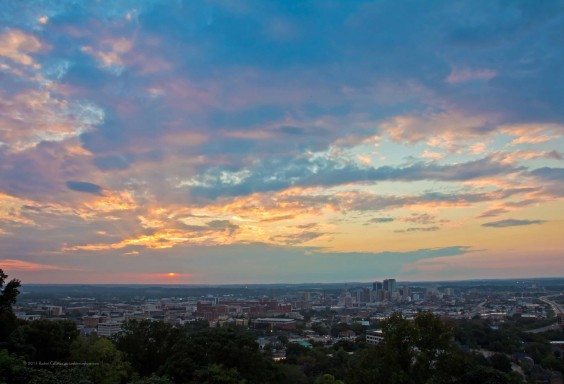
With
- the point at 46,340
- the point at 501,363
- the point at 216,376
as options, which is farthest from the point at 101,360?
the point at 501,363

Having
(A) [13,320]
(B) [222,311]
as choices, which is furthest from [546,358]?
(B) [222,311]

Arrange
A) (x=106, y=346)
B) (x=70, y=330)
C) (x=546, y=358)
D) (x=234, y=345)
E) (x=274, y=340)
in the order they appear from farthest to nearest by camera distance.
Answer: (x=274, y=340) → (x=546, y=358) → (x=70, y=330) → (x=106, y=346) → (x=234, y=345)

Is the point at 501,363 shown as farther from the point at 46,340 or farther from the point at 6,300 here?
the point at 6,300

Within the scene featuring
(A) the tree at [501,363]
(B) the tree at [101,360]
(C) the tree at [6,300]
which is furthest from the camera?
(A) the tree at [501,363]

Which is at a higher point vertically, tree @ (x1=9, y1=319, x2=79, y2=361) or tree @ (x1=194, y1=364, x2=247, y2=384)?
tree @ (x1=9, y1=319, x2=79, y2=361)

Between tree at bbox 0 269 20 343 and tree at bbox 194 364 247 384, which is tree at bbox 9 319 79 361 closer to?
tree at bbox 0 269 20 343

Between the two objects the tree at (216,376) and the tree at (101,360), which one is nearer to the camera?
the tree at (101,360)

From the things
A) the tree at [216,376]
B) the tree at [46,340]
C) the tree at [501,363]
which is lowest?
the tree at [501,363]

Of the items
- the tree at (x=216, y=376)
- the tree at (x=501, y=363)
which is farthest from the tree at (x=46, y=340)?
the tree at (x=501, y=363)

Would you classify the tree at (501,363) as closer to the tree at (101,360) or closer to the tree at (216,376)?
the tree at (216,376)

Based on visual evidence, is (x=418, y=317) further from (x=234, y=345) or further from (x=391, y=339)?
(x=234, y=345)

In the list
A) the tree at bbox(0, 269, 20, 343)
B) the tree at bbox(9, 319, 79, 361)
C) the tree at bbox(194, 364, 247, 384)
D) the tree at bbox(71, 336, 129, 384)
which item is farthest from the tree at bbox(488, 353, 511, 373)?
the tree at bbox(0, 269, 20, 343)
